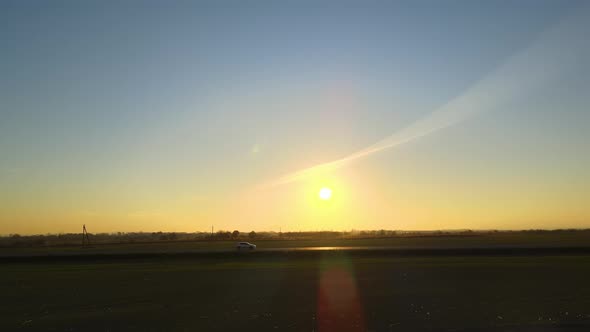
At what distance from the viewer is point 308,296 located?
25625 millimetres

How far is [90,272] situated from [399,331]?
28982 mm

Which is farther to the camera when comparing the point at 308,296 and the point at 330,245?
the point at 330,245

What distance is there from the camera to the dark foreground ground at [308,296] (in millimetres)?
19047

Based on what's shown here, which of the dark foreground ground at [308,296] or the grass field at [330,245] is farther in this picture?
the grass field at [330,245]

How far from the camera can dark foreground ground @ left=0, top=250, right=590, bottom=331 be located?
19047 millimetres

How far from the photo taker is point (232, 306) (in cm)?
2319

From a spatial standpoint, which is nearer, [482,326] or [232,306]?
[482,326]

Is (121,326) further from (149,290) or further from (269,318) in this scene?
(149,290)

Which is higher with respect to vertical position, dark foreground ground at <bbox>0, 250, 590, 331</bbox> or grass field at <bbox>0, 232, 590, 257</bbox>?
grass field at <bbox>0, 232, 590, 257</bbox>

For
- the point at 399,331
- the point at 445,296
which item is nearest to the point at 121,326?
the point at 399,331

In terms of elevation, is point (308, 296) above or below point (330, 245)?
below

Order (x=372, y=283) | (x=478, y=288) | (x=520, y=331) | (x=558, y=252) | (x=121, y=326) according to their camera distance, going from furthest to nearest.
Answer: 1. (x=558, y=252)
2. (x=372, y=283)
3. (x=478, y=288)
4. (x=121, y=326)
5. (x=520, y=331)

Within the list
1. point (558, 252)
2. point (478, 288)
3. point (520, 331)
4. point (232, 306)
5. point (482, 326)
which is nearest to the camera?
point (520, 331)

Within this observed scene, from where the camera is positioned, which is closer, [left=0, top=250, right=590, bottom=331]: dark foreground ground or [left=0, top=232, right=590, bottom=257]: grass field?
[left=0, top=250, right=590, bottom=331]: dark foreground ground
